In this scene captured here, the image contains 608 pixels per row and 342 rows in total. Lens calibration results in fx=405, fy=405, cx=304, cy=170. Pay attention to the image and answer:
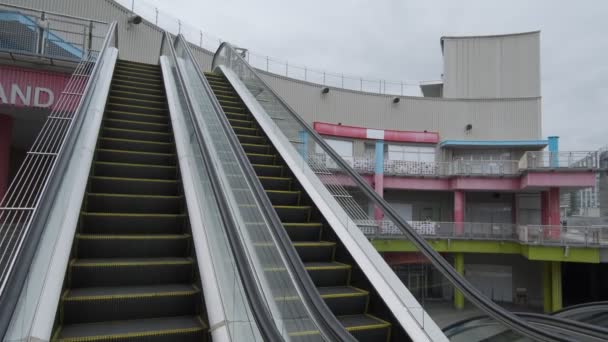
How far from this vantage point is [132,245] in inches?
169

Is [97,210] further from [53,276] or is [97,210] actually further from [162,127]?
[162,127]

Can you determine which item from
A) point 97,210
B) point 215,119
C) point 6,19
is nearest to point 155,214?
point 97,210

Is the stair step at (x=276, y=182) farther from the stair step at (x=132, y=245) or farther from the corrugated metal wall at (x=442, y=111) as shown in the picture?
the corrugated metal wall at (x=442, y=111)

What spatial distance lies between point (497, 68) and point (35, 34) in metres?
25.2

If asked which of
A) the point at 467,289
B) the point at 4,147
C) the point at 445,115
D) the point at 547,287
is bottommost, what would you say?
the point at 547,287

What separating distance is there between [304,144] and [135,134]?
9.00ft

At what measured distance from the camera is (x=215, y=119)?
231 inches

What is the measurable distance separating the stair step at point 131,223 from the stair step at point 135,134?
217cm

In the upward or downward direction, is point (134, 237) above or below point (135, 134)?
below

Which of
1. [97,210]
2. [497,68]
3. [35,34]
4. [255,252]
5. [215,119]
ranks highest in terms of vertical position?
[497,68]

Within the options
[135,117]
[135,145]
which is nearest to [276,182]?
[135,145]

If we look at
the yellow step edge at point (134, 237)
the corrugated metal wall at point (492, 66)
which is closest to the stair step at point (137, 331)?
the yellow step edge at point (134, 237)

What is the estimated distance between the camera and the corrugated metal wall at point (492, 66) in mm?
25234

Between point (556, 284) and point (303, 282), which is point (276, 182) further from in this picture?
point (556, 284)
